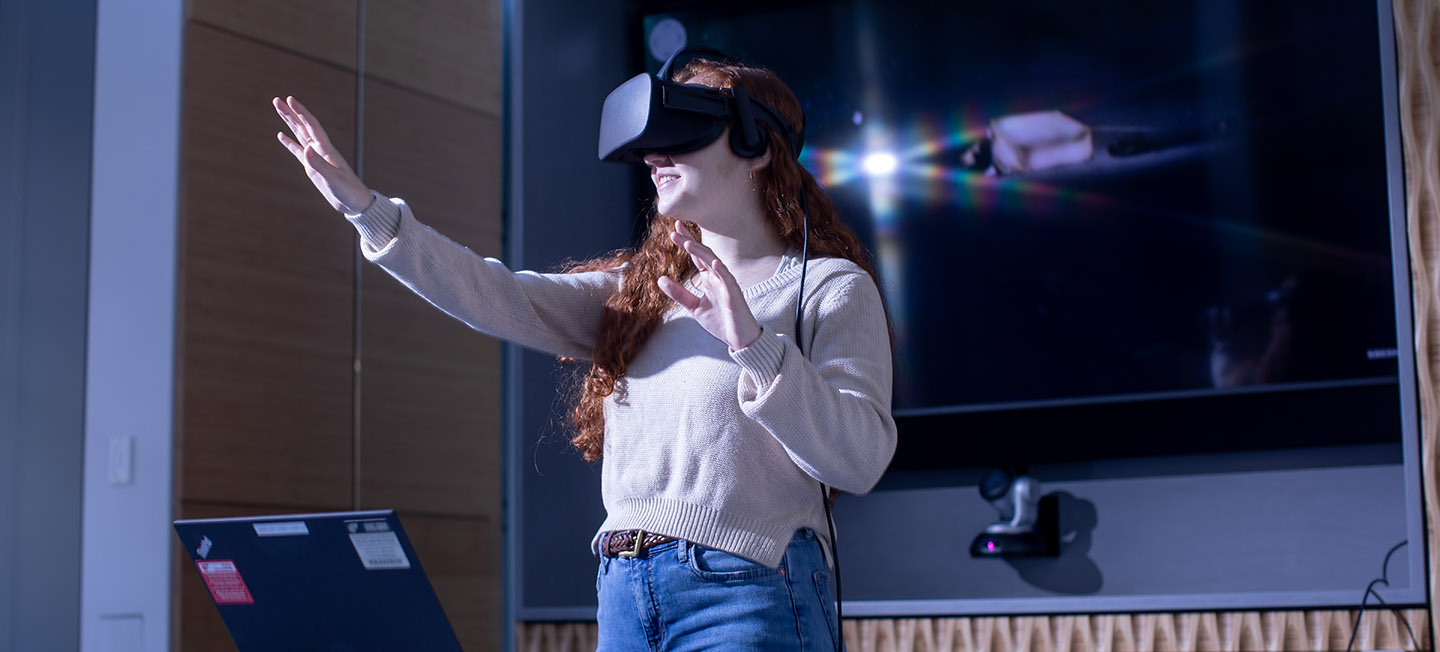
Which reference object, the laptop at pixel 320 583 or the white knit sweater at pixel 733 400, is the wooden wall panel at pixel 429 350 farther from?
the white knit sweater at pixel 733 400

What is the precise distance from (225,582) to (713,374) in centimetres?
66

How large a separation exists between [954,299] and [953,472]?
38 cm

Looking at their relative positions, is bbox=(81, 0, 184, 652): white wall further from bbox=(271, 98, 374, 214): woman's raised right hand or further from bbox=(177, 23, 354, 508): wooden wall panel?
bbox=(271, 98, 374, 214): woman's raised right hand

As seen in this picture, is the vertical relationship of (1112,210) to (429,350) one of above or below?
above

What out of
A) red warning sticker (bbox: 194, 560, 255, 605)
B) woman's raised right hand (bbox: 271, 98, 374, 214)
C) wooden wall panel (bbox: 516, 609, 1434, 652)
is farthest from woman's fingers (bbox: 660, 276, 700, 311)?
wooden wall panel (bbox: 516, 609, 1434, 652)

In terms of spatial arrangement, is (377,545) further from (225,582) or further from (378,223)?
(378,223)

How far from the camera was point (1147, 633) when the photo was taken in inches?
92.4

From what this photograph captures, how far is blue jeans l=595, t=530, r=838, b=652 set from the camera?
117 cm

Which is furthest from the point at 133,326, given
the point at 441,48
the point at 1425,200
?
the point at 1425,200

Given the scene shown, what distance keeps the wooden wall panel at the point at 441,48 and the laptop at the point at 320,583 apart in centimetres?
162

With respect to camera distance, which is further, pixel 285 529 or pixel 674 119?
pixel 285 529

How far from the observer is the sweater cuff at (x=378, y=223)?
1224 mm

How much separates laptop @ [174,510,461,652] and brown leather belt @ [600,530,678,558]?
0.66 ft

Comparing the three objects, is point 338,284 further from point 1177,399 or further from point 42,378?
point 1177,399
